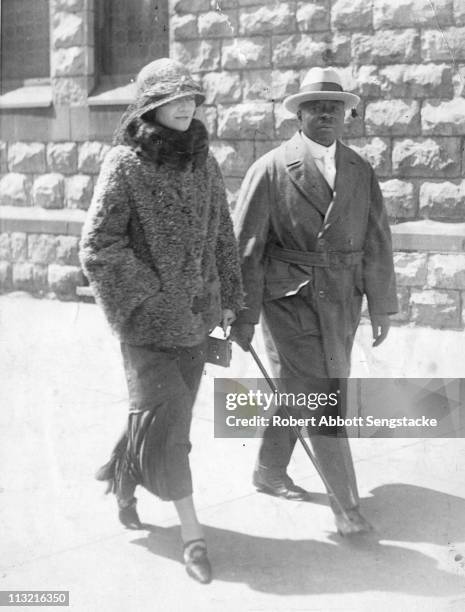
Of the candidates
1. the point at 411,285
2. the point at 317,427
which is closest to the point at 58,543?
the point at 317,427

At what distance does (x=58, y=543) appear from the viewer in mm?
4012

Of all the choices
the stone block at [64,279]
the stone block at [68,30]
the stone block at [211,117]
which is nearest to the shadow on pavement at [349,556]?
the stone block at [211,117]

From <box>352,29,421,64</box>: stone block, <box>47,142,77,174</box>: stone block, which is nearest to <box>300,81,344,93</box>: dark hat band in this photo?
<box>352,29,421,64</box>: stone block

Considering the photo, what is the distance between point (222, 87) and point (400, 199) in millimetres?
1721

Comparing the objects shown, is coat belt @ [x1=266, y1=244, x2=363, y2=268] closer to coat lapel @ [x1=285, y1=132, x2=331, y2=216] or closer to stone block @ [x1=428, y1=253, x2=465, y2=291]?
coat lapel @ [x1=285, y1=132, x2=331, y2=216]

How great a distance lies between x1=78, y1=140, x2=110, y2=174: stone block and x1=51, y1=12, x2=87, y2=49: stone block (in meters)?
0.90

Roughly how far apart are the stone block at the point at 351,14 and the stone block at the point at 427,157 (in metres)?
0.89

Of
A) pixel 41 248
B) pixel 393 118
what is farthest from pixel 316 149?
pixel 41 248

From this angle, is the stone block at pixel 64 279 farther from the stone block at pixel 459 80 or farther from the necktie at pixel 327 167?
the necktie at pixel 327 167

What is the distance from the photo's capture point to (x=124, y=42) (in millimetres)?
8859

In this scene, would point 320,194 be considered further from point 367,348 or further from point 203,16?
point 203,16

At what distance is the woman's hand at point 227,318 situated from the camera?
4.12m

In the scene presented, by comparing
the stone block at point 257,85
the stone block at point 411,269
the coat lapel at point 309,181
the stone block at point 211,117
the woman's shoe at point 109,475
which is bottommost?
the woman's shoe at point 109,475

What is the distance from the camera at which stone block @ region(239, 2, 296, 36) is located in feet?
24.4
